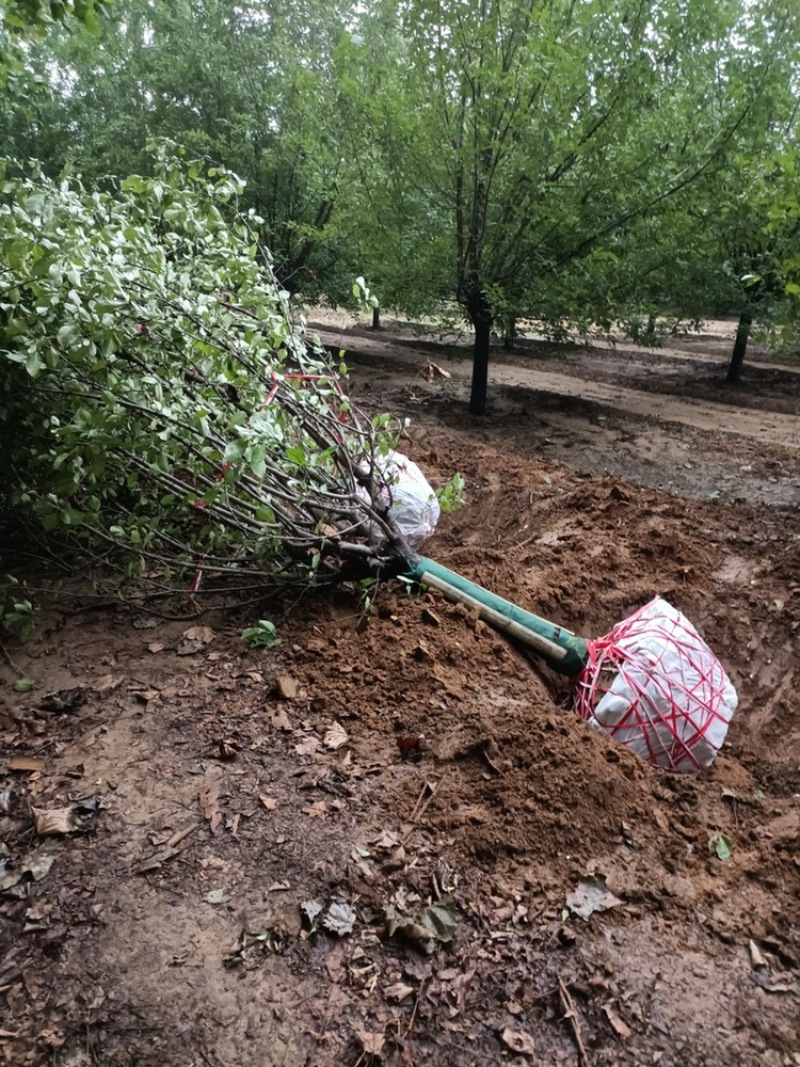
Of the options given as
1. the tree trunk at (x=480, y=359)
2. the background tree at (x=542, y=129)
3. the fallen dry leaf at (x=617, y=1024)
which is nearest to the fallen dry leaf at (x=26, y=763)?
the fallen dry leaf at (x=617, y=1024)

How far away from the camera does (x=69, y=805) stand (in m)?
2.29

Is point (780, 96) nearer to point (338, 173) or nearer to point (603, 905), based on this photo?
point (338, 173)

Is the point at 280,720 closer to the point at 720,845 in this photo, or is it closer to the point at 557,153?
the point at 720,845

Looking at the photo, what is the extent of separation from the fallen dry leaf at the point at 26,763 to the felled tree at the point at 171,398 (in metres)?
0.95

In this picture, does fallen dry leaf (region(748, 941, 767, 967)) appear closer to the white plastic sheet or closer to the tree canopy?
the white plastic sheet

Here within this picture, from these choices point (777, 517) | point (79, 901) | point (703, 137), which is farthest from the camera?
point (703, 137)

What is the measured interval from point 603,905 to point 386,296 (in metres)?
6.90

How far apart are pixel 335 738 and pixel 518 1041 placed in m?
1.16

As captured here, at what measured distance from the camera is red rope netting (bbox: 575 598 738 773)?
279 centimetres

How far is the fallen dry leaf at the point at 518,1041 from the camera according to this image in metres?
1.63

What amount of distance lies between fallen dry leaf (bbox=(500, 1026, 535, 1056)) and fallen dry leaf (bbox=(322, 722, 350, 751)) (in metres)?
1.09

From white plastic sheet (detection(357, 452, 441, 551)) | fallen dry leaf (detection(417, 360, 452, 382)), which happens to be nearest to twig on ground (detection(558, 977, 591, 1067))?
white plastic sheet (detection(357, 452, 441, 551))

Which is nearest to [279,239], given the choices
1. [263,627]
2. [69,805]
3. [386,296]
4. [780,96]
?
[386,296]

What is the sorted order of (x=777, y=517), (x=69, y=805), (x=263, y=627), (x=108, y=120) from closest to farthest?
(x=69, y=805) → (x=263, y=627) → (x=777, y=517) → (x=108, y=120)
